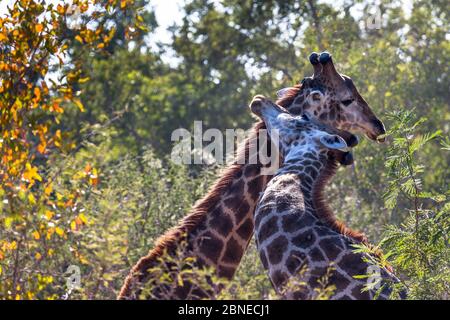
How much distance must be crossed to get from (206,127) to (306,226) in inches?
809

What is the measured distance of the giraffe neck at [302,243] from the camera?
802 centimetres

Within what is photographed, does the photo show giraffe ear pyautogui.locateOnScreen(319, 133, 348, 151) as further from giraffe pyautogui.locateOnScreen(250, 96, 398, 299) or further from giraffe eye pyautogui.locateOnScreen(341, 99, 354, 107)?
giraffe eye pyautogui.locateOnScreen(341, 99, 354, 107)

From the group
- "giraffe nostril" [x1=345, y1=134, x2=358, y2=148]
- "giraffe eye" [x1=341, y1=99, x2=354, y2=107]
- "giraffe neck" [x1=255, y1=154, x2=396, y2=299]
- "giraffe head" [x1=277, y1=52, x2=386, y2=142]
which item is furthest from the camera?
"giraffe eye" [x1=341, y1=99, x2=354, y2=107]

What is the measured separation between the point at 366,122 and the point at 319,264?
130 inches

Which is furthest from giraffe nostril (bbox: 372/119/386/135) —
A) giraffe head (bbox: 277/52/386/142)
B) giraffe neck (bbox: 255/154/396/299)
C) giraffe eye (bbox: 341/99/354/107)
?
giraffe neck (bbox: 255/154/396/299)

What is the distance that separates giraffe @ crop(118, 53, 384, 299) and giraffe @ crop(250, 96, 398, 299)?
21.5 inches

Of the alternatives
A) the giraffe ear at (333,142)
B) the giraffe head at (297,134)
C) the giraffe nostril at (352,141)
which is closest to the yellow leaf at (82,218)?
the giraffe head at (297,134)

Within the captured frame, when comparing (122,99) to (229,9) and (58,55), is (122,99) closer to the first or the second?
(229,9)

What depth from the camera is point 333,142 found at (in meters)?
9.09

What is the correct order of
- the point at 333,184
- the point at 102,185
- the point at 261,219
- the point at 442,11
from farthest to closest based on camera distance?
the point at 442,11, the point at 333,184, the point at 102,185, the point at 261,219

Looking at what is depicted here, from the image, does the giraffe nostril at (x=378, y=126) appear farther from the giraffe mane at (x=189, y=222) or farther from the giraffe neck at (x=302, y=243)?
the giraffe neck at (x=302, y=243)

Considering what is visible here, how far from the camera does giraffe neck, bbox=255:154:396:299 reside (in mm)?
8016
